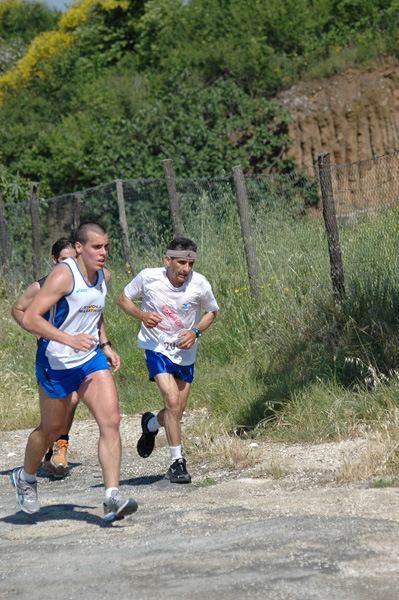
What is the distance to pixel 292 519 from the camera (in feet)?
14.9

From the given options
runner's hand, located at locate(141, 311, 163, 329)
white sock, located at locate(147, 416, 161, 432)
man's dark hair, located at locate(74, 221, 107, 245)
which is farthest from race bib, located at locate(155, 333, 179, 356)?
man's dark hair, located at locate(74, 221, 107, 245)

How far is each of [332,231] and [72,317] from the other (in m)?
3.29

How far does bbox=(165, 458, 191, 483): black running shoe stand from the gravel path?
2.4 inches

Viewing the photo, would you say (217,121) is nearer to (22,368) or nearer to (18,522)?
(22,368)

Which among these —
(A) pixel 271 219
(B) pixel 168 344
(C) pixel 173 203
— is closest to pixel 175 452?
(B) pixel 168 344

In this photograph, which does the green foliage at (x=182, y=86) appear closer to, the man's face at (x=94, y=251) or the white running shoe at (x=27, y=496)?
the man's face at (x=94, y=251)

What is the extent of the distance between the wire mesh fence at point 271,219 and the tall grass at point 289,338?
0.02 meters

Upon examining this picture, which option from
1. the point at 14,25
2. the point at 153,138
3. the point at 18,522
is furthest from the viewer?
the point at 14,25

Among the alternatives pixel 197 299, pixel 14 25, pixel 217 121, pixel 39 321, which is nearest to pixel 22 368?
pixel 197 299

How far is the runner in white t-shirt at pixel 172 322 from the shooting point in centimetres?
598

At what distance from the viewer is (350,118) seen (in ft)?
49.5

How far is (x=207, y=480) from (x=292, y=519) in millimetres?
1421

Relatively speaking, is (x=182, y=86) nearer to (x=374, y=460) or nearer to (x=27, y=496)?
(x=374, y=460)

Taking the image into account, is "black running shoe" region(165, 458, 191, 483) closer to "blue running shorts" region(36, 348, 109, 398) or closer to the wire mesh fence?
"blue running shorts" region(36, 348, 109, 398)
